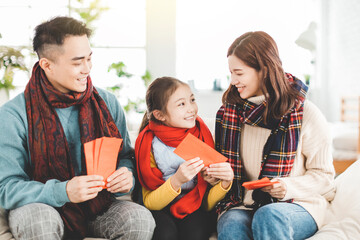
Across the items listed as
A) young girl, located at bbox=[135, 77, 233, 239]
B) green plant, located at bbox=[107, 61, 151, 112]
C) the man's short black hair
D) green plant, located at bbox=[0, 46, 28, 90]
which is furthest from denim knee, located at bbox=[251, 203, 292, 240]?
green plant, located at bbox=[107, 61, 151, 112]

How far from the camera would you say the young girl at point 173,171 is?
1.41 metres

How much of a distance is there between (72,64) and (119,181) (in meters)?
0.54

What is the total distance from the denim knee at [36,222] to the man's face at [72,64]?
0.52 metres

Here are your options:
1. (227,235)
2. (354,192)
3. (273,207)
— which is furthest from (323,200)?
(227,235)

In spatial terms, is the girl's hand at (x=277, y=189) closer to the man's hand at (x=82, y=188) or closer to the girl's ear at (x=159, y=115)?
the girl's ear at (x=159, y=115)

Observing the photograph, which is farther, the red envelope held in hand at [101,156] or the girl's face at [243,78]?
the girl's face at [243,78]

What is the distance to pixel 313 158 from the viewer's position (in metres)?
1.45

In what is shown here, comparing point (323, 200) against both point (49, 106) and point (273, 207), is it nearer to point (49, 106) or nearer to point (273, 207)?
point (273, 207)

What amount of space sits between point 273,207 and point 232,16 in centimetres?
453

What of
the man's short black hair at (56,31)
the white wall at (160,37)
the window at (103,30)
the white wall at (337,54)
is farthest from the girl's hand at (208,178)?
the white wall at (337,54)

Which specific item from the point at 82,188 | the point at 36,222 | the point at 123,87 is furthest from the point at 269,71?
the point at 123,87

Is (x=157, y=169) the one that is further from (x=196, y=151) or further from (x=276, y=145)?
(x=276, y=145)

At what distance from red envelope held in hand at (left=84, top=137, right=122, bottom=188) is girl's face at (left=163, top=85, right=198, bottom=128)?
361mm

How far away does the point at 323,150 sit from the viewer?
4.67 feet
